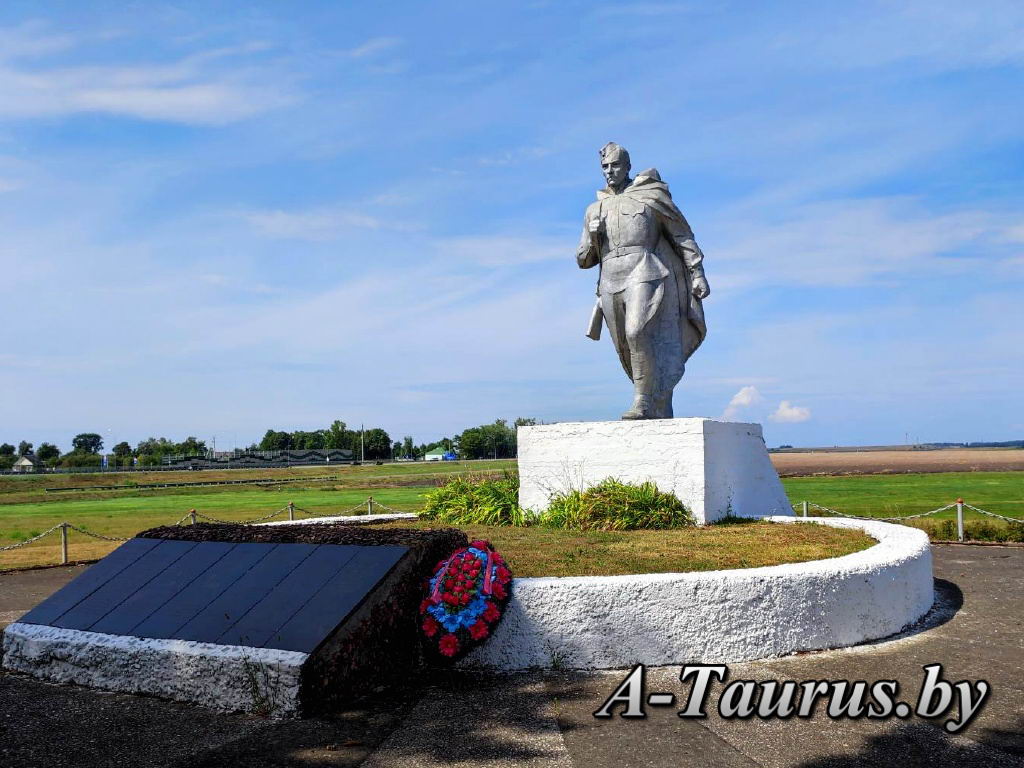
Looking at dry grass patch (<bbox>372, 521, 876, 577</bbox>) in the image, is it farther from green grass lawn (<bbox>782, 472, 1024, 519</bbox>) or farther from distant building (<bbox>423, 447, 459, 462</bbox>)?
distant building (<bbox>423, 447, 459, 462</bbox>)

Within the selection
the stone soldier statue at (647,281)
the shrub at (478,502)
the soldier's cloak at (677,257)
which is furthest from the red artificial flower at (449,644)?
the soldier's cloak at (677,257)

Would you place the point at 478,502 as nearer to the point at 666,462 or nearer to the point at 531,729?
the point at 666,462

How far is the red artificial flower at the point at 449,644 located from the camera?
521cm

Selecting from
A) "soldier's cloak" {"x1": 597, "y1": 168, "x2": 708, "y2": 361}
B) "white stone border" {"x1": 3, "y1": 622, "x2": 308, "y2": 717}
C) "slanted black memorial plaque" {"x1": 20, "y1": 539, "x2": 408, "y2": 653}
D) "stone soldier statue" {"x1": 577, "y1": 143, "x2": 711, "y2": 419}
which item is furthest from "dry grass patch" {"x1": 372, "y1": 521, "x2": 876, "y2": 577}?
"soldier's cloak" {"x1": 597, "y1": 168, "x2": 708, "y2": 361}

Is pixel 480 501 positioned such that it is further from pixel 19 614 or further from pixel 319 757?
pixel 319 757

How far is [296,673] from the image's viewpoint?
179 inches

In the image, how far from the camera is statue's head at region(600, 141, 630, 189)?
34.1 feet

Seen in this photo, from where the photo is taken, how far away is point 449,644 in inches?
Result: 205

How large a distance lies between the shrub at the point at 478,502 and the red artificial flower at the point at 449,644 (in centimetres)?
453

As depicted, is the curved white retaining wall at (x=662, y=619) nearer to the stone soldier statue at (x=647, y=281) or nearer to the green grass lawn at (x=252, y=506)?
the stone soldier statue at (x=647, y=281)

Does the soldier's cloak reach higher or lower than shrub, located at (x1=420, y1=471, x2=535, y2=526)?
higher

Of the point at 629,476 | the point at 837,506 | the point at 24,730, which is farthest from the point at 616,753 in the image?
the point at 837,506

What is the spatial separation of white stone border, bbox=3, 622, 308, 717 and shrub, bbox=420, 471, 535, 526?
516 cm

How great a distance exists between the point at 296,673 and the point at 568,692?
158cm
